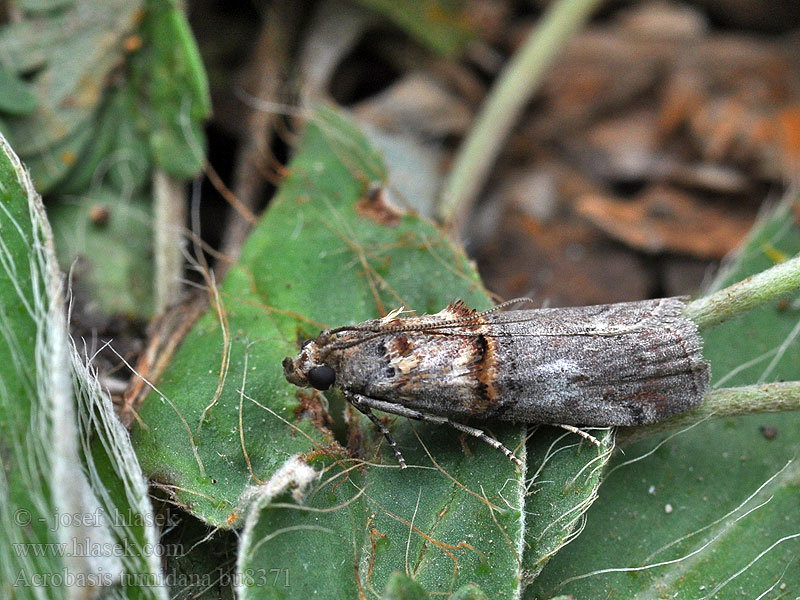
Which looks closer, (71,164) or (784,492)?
(784,492)

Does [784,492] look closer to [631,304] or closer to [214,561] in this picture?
[631,304]

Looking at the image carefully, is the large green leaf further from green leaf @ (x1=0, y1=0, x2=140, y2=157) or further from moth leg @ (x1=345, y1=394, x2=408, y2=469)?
green leaf @ (x1=0, y1=0, x2=140, y2=157)

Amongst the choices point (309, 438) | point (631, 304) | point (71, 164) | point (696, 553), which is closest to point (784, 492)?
point (696, 553)

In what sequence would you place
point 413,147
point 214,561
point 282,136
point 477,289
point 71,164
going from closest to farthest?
point 214,561, point 477,289, point 71,164, point 282,136, point 413,147

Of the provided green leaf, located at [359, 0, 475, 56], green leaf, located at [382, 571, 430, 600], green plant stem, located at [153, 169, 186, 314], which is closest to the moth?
green leaf, located at [382, 571, 430, 600]

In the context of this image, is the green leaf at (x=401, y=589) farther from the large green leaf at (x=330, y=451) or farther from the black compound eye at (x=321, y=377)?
the black compound eye at (x=321, y=377)

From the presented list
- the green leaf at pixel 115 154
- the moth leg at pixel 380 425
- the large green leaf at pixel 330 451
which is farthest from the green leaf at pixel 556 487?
the green leaf at pixel 115 154

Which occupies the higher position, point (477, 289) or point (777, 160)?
point (477, 289)
